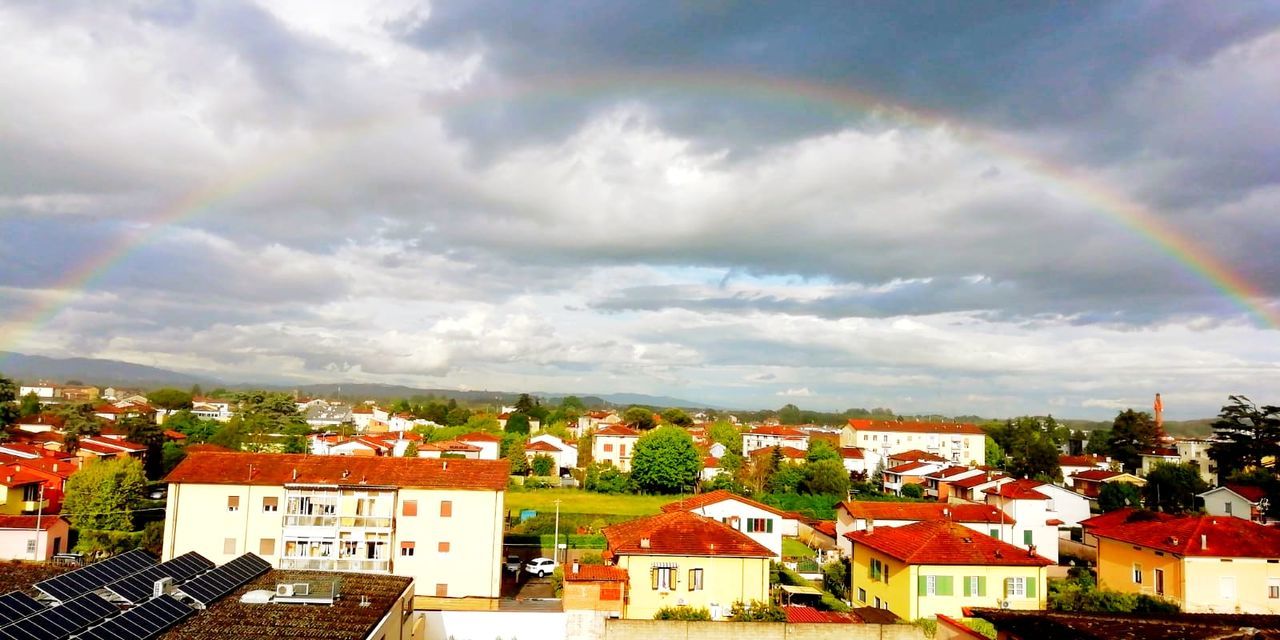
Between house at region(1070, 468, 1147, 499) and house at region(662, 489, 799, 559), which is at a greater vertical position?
house at region(662, 489, 799, 559)

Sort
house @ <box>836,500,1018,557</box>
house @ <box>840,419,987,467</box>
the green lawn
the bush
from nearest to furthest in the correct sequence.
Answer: the bush, house @ <box>836,500,1018,557</box>, the green lawn, house @ <box>840,419,987,467</box>

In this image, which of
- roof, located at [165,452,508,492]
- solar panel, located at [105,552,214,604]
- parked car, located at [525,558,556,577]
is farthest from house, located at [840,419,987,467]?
solar panel, located at [105,552,214,604]

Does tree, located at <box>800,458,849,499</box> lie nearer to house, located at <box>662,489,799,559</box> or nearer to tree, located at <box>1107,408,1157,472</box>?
house, located at <box>662,489,799,559</box>

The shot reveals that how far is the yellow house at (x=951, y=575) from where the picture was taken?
24906mm

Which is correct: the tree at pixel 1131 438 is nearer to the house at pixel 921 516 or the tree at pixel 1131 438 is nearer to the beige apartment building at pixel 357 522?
the house at pixel 921 516

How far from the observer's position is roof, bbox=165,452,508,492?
29.3m

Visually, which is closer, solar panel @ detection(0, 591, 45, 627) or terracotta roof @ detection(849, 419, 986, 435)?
solar panel @ detection(0, 591, 45, 627)

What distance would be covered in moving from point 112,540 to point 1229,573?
43466mm

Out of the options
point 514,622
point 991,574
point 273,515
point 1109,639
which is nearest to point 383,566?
point 273,515

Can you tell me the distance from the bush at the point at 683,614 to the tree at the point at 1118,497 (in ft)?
147

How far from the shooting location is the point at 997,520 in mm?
38250

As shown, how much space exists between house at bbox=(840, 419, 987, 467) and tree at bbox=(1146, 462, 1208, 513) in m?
35.8

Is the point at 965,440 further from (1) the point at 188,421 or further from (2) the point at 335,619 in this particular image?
(2) the point at 335,619

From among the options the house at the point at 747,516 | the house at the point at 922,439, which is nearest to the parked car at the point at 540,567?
the house at the point at 747,516
